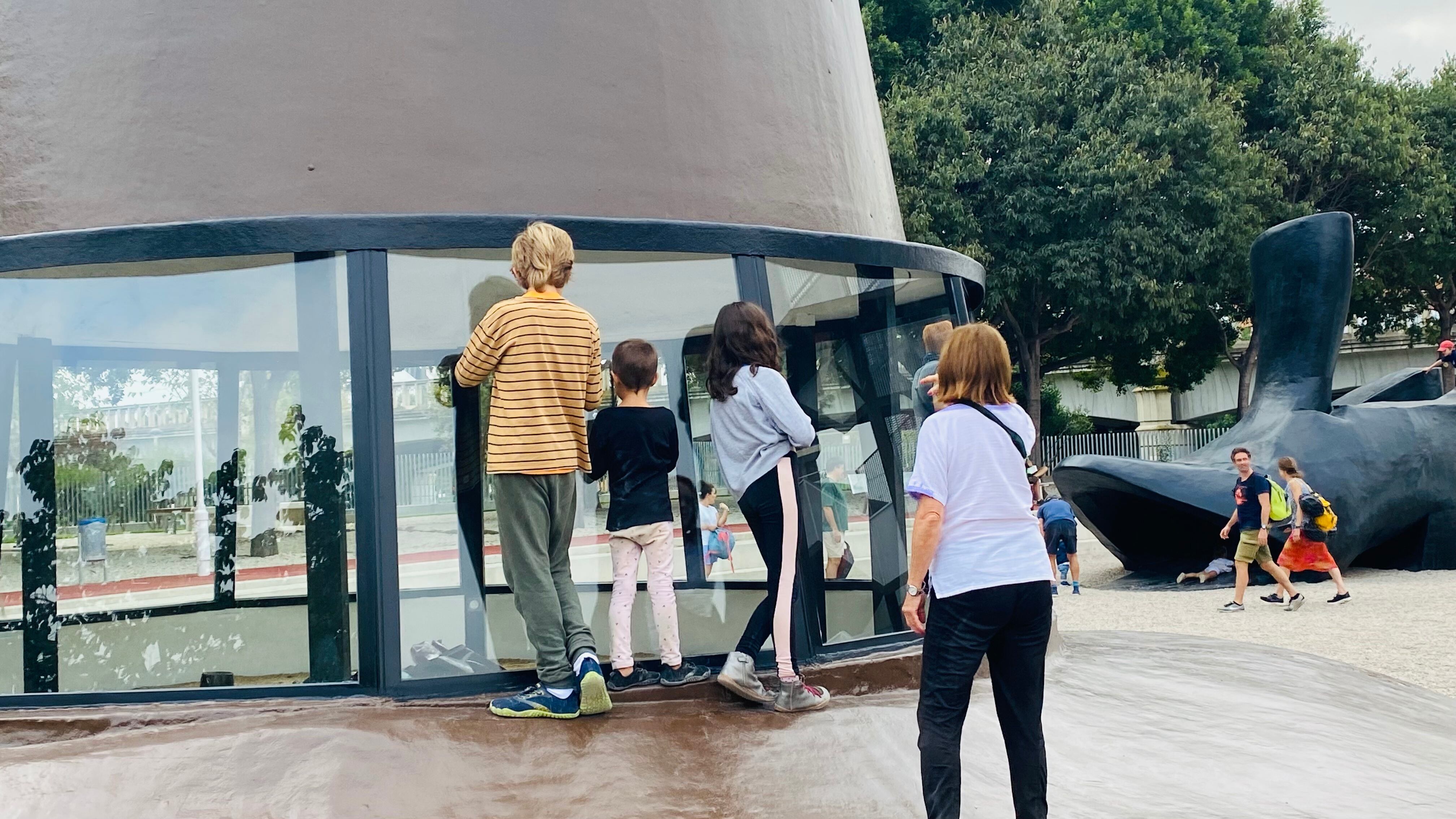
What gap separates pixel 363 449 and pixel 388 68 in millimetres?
1484

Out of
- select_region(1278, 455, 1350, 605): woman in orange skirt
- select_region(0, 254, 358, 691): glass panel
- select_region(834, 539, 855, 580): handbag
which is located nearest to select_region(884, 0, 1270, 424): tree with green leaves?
select_region(1278, 455, 1350, 605): woman in orange skirt

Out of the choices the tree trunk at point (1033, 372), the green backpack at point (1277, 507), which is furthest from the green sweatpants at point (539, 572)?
the tree trunk at point (1033, 372)

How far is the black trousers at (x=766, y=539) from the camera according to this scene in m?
4.73

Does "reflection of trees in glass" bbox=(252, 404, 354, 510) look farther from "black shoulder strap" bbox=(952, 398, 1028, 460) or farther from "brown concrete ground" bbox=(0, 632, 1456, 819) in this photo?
"black shoulder strap" bbox=(952, 398, 1028, 460)

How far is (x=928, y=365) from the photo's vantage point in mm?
5699

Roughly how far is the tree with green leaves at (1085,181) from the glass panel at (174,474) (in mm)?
21845

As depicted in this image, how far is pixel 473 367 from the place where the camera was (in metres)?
4.57

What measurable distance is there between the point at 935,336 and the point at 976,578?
225 cm

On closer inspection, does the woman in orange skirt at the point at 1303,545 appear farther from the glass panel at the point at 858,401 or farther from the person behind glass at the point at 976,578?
the person behind glass at the point at 976,578

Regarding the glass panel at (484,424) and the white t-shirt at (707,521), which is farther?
the white t-shirt at (707,521)

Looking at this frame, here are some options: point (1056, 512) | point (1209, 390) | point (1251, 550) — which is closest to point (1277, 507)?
point (1251, 550)

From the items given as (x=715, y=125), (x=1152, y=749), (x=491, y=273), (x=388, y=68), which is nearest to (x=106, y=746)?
(x=491, y=273)

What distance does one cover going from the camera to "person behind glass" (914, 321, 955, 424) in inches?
225

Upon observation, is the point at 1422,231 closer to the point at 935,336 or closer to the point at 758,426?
the point at 935,336
